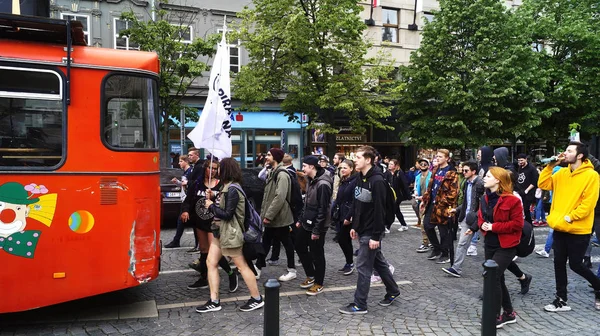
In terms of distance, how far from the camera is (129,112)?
5.04 meters

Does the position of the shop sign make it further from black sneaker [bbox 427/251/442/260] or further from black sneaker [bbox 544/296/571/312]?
black sneaker [bbox 544/296/571/312]

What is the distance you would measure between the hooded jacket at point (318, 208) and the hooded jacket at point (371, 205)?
78cm

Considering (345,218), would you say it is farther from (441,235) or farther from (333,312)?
(441,235)

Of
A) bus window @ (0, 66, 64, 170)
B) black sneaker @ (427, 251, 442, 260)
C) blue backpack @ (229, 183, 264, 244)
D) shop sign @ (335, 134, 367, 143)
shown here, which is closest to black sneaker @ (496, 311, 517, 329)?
blue backpack @ (229, 183, 264, 244)

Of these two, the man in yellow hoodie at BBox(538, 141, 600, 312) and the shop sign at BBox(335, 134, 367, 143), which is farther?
the shop sign at BBox(335, 134, 367, 143)

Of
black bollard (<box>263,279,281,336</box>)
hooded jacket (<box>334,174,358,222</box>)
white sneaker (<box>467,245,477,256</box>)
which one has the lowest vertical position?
white sneaker (<box>467,245,477,256</box>)

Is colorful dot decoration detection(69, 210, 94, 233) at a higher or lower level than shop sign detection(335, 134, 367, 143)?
lower

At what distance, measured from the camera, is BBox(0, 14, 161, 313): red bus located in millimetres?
4566

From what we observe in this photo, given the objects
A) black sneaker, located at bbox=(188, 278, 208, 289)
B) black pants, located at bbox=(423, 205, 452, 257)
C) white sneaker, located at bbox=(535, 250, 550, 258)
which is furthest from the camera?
white sneaker, located at bbox=(535, 250, 550, 258)

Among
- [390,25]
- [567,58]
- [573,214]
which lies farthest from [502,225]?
[390,25]

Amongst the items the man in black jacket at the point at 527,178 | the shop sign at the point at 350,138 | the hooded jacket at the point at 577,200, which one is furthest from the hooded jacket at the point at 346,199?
the shop sign at the point at 350,138

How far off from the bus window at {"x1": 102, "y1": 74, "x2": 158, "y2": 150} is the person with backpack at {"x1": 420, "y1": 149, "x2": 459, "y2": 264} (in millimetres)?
4651

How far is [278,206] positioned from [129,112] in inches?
90.2

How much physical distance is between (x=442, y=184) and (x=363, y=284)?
2985 mm
